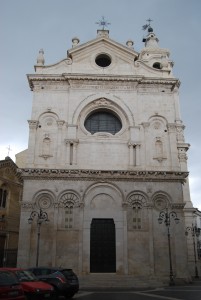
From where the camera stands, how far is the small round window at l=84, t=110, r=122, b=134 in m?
29.0

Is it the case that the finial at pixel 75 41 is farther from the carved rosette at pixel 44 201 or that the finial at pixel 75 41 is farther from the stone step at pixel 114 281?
the stone step at pixel 114 281

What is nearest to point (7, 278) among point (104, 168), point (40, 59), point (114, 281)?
point (114, 281)

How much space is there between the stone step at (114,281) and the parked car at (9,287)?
11360mm

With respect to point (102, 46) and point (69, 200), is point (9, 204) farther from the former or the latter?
point (102, 46)

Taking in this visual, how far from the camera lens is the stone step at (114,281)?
874 inches

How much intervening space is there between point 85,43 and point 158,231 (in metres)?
18.0

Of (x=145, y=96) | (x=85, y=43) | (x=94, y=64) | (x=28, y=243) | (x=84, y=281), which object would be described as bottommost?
(x=84, y=281)

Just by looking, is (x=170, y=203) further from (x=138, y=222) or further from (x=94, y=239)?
(x=94, y=239)

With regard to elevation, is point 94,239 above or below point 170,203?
below

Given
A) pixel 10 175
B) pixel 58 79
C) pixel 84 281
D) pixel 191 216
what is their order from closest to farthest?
pixel 84 281 < pixel 58 79 < pixel 10 175 < pixel 191 216

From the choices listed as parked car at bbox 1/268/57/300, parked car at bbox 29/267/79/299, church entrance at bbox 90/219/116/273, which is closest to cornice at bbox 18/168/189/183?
church entrance at bbox 90/219/116/273

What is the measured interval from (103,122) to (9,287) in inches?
800

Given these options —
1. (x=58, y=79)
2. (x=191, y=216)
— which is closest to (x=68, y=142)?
(x=58, y=79)

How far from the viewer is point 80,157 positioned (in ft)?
89.1
